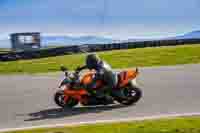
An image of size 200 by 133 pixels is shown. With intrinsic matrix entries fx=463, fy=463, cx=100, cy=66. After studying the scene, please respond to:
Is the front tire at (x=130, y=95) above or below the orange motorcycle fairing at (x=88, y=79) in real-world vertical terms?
below

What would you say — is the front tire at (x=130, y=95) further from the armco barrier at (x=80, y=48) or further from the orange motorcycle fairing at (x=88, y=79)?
the armco barrier at (x=80, y=48)

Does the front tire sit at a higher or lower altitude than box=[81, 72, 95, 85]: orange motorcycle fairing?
lower

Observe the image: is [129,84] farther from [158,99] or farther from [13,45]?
[13,45]

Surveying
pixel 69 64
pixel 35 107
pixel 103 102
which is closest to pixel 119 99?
pixel 103 102

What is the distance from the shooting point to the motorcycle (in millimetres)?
10422

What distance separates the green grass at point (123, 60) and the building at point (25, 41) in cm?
2012

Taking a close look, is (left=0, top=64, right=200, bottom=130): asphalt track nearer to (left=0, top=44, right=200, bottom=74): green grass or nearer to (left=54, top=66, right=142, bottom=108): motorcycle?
(left=54, top=66, right=142, bottom=108): motorcycle

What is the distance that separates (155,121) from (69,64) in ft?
56.5

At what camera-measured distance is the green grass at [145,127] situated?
729 centimetres

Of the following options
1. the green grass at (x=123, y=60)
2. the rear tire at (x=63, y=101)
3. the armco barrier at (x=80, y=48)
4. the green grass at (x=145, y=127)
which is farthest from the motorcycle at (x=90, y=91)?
the armco barrier at (x=80, y=48)

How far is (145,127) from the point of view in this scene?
7602 mm

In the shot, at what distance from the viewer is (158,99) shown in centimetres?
1127

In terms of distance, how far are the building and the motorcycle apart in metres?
38.2

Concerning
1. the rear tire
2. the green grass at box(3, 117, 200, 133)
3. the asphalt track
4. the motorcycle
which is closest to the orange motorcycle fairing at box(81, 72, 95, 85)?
the motorcycle
